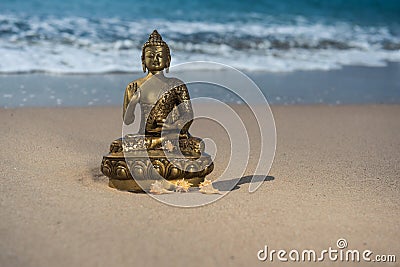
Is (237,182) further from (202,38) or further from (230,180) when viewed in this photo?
(202,38)

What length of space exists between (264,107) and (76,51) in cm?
373

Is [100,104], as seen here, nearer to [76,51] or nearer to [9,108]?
[9,108]

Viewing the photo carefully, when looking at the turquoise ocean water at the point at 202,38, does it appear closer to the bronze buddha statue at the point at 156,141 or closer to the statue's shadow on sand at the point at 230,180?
the statue's shadow on sand at the point at 230,180

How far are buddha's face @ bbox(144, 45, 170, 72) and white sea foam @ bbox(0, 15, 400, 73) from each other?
423 cm

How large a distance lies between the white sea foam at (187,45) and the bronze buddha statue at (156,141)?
4.23 meters

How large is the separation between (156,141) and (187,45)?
6949mm

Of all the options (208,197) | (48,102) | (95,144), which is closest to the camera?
(208,197)

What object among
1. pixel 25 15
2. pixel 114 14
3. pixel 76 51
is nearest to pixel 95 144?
pixel 76 51

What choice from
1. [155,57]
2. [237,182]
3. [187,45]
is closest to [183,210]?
[237,182]

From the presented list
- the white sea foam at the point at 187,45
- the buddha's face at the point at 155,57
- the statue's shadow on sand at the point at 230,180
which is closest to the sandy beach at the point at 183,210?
the statue's shadow on sand at the point at 230,180

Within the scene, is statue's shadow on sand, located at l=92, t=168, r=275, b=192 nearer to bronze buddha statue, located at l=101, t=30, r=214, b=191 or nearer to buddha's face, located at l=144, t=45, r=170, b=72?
bronze buddha statue, located at l=101, t=30, r=214, b=191

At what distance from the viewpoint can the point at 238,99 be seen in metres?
6.36

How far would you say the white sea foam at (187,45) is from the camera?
26.9 ft

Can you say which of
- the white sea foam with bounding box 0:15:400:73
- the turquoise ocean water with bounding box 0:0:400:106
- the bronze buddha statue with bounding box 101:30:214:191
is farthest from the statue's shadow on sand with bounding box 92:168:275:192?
the white sea foam with bounding box 0:15:400:73
